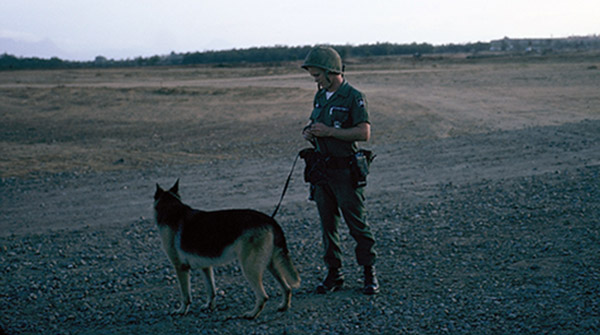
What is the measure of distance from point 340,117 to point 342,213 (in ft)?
2.87

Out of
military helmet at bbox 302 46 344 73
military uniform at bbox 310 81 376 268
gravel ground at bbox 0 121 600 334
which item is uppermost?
military helmet at bbox 302 46 344 73

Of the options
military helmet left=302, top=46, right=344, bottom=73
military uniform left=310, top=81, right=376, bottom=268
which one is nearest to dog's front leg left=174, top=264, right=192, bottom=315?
military uniform left=310, top=81, right=376, bottom=268

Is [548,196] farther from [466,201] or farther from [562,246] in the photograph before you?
[562,246]

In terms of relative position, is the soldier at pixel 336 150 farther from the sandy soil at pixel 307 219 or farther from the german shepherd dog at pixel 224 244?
the german shepherd dog at pixel 224 244

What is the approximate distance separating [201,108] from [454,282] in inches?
705

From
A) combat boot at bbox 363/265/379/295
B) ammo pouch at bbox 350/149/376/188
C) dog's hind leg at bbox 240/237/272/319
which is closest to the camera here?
dog's hind leg at bbox 240/237/272/319

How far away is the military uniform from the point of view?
4859mm

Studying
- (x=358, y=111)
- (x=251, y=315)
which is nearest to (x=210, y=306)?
(x=251, y=315)

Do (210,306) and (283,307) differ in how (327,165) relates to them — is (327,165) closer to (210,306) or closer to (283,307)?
(283,307)

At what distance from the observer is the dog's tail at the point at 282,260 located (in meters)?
4.68

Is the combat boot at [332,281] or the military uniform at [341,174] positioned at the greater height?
the military uniform at [341,174]

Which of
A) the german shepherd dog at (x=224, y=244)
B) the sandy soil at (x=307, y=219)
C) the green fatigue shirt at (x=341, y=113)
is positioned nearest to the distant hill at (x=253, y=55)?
the sandy soil at (x=307, y=219)

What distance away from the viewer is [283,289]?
485 cm

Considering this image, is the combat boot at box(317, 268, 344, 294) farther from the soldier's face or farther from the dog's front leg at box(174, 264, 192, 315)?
the soldier's face
